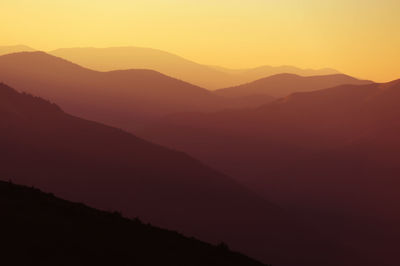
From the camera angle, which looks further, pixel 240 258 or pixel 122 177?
pixel 122 177

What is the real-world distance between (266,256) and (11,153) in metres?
56.9

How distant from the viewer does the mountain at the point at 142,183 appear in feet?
348

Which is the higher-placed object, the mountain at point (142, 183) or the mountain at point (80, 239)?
the mountain at point (142, 183)

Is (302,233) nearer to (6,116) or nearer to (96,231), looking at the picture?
(6,116)

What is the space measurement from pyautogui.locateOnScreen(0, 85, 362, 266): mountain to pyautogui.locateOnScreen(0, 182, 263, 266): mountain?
8121 cm

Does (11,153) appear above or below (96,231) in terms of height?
above

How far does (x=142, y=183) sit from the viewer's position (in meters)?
123

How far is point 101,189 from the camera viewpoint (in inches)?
4375

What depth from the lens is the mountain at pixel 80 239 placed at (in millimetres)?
14938

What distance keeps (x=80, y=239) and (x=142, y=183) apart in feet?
351

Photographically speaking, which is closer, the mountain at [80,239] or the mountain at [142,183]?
the mountain at [80,239]

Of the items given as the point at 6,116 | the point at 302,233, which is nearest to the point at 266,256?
the point at 302,233

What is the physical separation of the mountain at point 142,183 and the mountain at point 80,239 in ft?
266

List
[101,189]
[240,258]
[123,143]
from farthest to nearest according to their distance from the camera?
[123,143]
[101,189]
[240,258]
